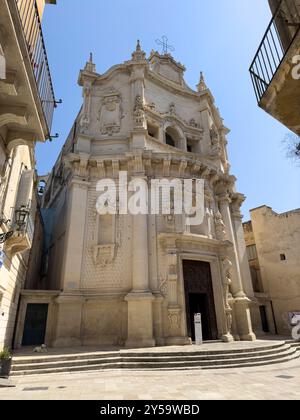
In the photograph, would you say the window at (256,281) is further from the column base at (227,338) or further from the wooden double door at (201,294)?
the column base at (227,338)

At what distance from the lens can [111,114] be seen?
17.4 metres

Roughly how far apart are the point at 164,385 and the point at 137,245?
739 centimetres

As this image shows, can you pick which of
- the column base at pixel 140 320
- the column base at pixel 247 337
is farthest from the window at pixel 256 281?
the column base at pixel 140 320

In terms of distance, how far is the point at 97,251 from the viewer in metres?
13.7

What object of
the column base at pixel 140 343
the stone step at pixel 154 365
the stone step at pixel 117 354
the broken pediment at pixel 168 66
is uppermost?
the broken pediment at pixel 168 66

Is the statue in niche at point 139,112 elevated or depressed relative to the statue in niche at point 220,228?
elevated

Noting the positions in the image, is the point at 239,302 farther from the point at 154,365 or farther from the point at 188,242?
the point at 154,365

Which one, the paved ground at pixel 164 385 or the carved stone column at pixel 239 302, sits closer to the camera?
the paved ground at pixel 164 385

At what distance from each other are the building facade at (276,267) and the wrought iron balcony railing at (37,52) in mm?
18390

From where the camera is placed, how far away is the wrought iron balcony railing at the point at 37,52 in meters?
5.56

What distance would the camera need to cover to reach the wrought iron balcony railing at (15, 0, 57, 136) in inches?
219

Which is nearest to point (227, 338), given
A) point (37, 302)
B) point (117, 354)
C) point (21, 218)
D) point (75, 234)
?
point (117, 354)

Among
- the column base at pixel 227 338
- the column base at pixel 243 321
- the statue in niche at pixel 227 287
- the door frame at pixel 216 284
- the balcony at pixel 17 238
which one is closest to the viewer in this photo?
the balcony at pixel 17 238
